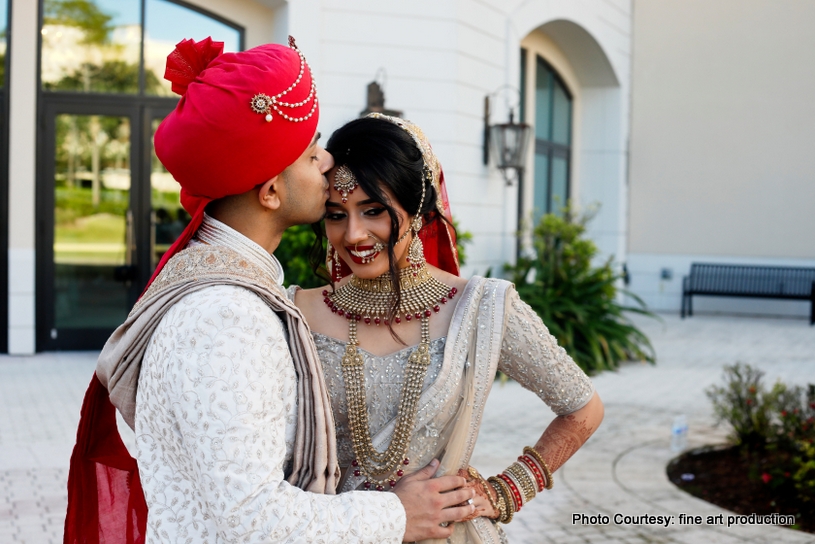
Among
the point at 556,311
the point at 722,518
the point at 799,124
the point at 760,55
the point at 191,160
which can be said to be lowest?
the point at 722,518

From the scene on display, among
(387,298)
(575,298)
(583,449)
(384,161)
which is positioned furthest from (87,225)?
(384,161)

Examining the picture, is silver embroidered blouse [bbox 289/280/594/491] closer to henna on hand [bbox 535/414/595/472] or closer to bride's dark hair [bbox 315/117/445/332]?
henna on hand [bbox 535/414/595/472]

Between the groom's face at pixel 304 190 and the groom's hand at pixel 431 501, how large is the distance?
1.84 feet

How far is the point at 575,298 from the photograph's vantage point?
866 centimetres

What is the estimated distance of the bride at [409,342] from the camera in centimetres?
175

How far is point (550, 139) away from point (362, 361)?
11.6m

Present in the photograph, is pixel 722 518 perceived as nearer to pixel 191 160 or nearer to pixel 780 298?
pixel 191 160

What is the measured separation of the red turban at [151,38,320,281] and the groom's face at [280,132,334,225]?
0.13 feet

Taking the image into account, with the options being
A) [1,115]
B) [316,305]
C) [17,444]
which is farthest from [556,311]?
[316,305]

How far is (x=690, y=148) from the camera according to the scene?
13625 mm

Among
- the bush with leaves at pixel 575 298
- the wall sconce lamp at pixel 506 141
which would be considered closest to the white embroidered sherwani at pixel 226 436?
the bush with leaves at pixel 575 298

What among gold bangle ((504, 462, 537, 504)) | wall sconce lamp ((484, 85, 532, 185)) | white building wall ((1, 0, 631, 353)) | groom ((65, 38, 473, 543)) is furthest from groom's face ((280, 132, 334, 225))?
wall sconce lamp ((484, 85, 532, 185))

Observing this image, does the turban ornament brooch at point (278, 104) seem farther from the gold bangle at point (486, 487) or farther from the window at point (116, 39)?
the window at point (116, 39)

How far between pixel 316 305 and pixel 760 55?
1312 cm
